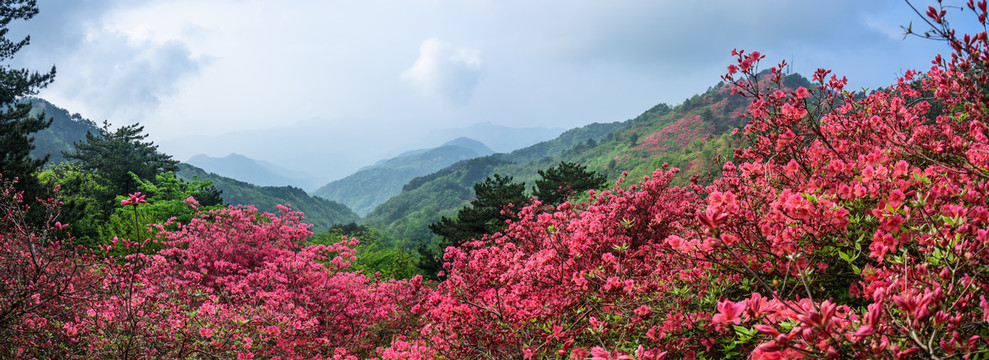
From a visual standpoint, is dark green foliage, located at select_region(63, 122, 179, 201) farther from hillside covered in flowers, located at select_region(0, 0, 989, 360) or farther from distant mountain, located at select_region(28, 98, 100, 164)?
distant mountain, located at select_region(28, 98, 100, 164)

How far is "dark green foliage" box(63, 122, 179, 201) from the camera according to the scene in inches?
870

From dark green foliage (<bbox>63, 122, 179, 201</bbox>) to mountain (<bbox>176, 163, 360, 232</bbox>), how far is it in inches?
915

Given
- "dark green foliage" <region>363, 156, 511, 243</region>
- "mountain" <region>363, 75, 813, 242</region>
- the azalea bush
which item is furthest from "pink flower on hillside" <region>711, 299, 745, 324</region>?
"dark green foliage" <region>363, 156, 511, 243</region>

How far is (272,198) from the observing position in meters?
55.5

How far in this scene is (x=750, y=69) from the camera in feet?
10.4

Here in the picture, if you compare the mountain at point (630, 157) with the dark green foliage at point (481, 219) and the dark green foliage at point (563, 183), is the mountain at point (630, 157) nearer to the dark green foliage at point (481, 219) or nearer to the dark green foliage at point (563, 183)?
the dark green foliage at point (563, 183)

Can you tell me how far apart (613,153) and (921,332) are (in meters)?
47.6

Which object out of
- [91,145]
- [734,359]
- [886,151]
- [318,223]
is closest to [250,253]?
[734,359]

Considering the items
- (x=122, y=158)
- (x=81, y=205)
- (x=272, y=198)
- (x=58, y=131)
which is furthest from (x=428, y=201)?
(x=58, y=131)

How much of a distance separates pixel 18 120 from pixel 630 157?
4050 centimetres

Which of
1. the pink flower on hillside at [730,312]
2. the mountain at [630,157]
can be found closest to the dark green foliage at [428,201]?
the mountain at [630,157]

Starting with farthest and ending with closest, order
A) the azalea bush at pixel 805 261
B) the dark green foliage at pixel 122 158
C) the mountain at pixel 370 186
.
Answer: the mountain at pixel 370 186 → the dark green foliage at pixel 122 158 → the azalea bush at pixel 805 261

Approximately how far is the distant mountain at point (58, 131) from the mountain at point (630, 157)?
37828 millimetres

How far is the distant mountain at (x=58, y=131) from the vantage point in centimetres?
4916
